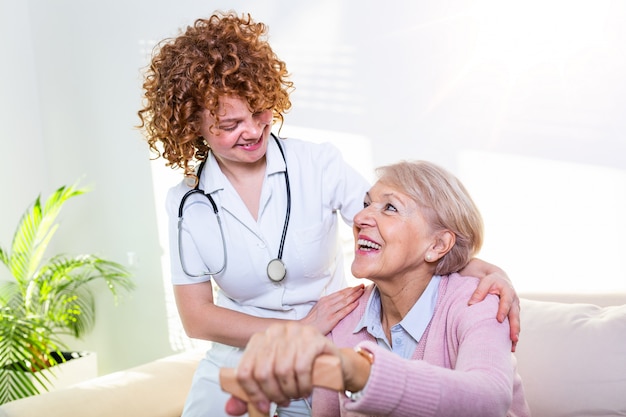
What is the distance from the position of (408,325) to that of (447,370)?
1.55ft

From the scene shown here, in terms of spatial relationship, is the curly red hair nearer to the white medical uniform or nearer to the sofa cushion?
the white medical uniform

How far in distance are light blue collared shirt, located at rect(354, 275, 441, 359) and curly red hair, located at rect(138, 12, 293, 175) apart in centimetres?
56

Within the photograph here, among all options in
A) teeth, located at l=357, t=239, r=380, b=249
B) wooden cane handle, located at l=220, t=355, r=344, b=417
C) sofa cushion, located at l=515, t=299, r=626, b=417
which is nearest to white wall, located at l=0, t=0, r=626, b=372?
sofa cushion, located at l=515, t=299, r=626, b=417

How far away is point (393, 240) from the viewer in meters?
1.67

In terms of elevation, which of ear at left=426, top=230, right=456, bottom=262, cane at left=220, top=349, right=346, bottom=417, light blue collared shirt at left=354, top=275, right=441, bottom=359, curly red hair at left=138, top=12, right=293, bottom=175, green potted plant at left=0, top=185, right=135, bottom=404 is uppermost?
curly red hair at left=138, top=12, right=293, bottom=175

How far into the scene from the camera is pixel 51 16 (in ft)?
14.1

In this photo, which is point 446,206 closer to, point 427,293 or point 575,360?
point 427,293

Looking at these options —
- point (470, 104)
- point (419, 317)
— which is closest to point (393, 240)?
point (419, 317)

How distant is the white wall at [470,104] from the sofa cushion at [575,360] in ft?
1.64

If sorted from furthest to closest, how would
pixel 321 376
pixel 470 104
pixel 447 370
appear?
pixel 470 104
pixel 447 370
pixel 321 376

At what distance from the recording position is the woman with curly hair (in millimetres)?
1820

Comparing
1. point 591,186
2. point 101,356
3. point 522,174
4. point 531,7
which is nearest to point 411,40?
point 531,7

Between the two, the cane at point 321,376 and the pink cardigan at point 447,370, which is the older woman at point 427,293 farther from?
the cane at point 321,376

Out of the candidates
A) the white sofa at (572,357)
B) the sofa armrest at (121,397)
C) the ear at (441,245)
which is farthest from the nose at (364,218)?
the sofa armrest at (121,397)
